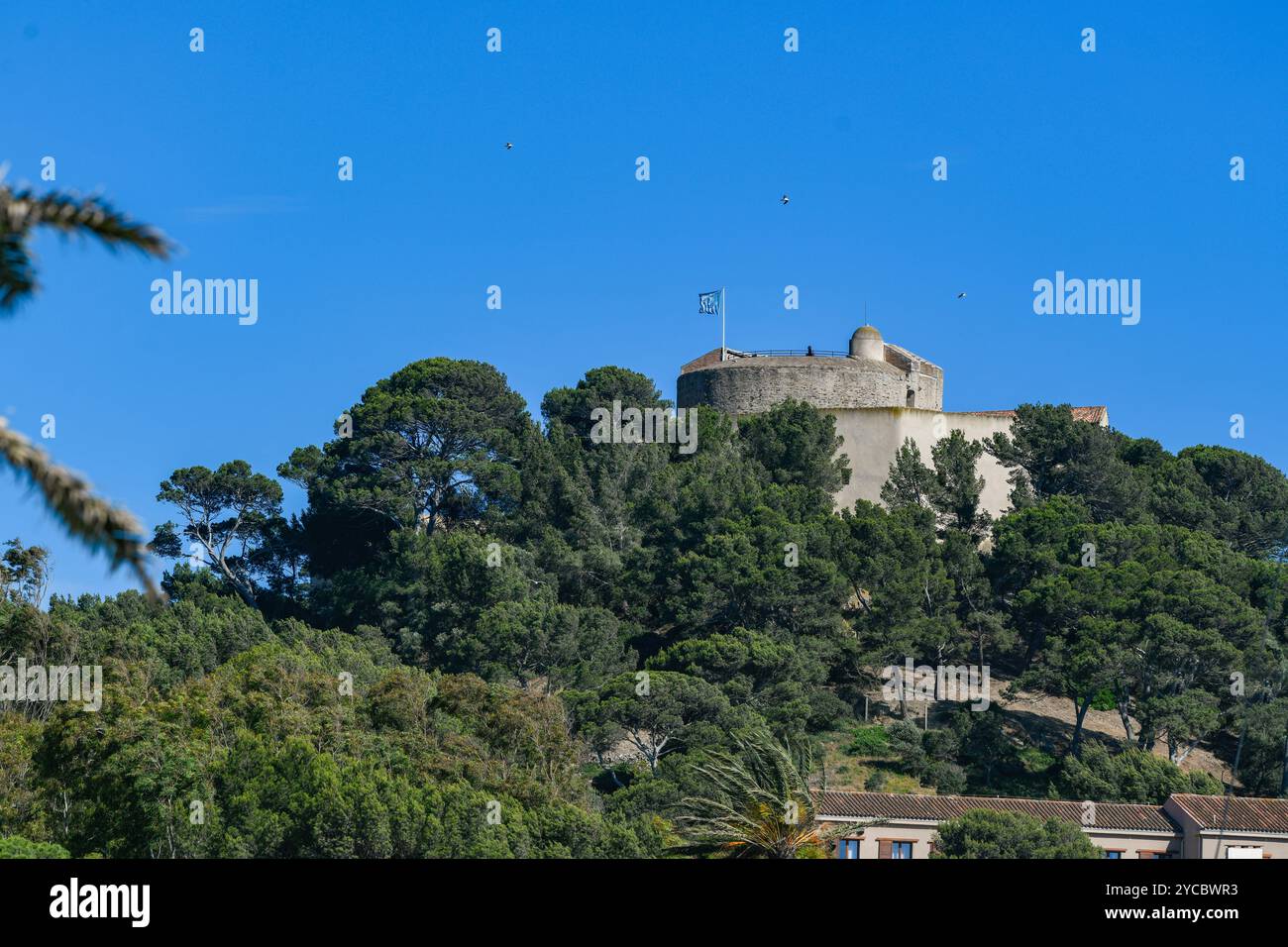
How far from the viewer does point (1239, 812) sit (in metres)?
39.6

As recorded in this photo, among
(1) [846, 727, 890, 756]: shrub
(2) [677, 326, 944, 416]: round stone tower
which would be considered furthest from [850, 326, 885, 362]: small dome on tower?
(1) [846, 727, 890, 756]: shrub

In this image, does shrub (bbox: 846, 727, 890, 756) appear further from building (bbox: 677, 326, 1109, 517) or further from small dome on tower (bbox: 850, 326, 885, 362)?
small dome on tower (bbox: 850, 326, 885, 362)

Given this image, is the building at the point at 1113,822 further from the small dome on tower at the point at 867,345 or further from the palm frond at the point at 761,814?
the small dome on tower at the point at 867,345

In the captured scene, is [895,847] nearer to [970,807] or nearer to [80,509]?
[970,807]

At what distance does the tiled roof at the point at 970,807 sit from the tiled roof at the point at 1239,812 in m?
0.62

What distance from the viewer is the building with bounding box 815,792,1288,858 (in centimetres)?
3766

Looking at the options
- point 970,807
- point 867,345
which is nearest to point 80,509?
point 970,807

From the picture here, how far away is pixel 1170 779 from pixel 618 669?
15001mm

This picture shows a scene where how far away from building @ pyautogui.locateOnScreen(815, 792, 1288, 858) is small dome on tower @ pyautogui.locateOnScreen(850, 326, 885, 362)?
30.3 m

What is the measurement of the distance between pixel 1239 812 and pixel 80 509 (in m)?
37.3

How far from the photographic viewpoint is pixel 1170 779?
150 ft
